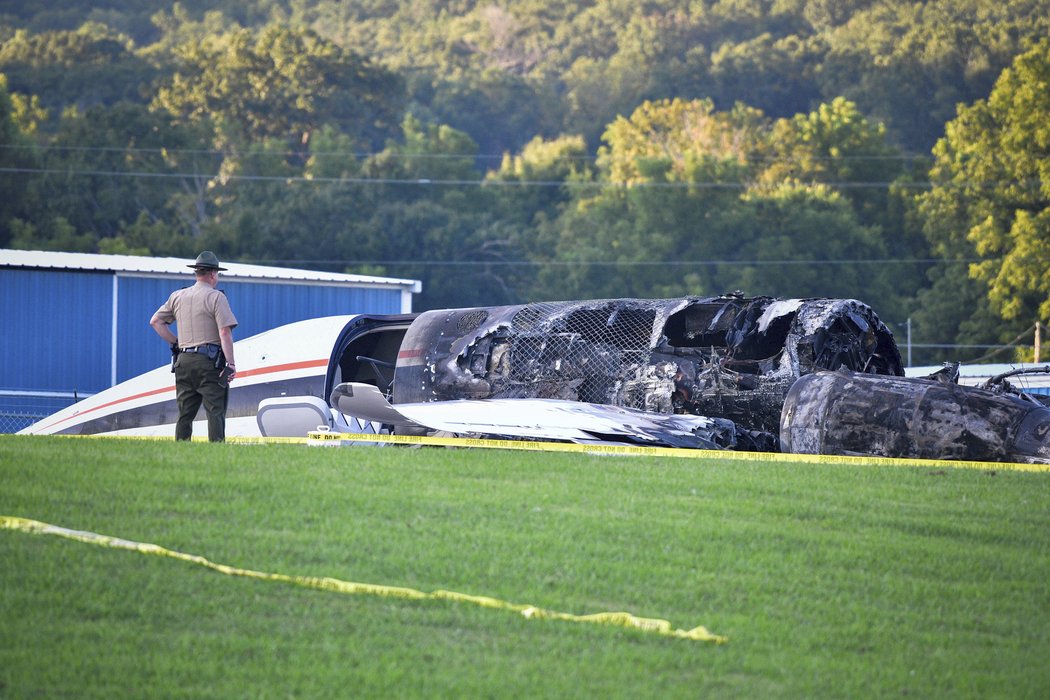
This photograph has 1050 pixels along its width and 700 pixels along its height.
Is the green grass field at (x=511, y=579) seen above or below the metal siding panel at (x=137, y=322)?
below

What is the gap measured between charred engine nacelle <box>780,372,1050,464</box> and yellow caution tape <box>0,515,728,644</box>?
22.2 feet

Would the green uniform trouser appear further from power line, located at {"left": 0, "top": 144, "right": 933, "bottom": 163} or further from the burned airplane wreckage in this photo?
power line, located at {"left": 0, "top": 144, "right": 933, "bottom": 163}

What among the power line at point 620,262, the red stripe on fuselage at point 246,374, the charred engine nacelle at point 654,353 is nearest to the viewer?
the charred engine nacelle at point 654,353

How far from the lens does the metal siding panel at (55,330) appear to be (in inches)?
1006

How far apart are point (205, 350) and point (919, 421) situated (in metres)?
6.93

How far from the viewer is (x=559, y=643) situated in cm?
729

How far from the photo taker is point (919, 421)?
13.8 meters

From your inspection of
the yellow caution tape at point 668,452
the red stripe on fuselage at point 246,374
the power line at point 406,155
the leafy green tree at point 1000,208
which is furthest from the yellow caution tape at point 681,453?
the power line at point 406,155

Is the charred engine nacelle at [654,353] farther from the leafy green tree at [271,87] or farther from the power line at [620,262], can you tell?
the leafy green tree at [271,87]

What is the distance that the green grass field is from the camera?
22.5 ft

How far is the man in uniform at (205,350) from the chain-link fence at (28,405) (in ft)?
41.4

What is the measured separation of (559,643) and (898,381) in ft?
26.0

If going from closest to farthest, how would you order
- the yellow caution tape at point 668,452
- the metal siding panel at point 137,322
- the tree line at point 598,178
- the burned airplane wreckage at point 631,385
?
1. the yellow caution tape at point 668,452
2. the burned airplane wreckage at point 631,385
3. the metal siding panel at point 137,322
4. the tree line at point 598,178

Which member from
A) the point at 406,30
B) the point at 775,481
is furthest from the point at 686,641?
the point at 406,30
